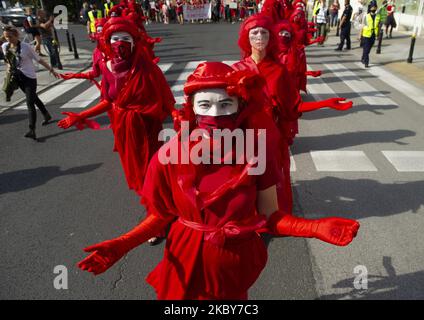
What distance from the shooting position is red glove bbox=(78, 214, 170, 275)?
5.76 feet

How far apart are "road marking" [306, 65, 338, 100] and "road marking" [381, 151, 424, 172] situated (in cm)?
326

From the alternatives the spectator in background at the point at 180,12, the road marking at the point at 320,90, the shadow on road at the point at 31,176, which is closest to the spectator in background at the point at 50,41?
the shadow on road at the point at 31,176

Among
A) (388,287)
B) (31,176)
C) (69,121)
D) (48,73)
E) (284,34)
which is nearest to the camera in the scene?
(388,287)

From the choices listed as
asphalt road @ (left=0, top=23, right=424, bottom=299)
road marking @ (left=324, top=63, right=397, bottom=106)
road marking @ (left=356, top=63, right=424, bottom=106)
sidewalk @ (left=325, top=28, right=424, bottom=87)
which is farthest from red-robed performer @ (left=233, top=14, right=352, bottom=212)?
sidewalk @ (left=325, top=28, right=424, bottom=87)

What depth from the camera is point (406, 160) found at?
5.43 meters

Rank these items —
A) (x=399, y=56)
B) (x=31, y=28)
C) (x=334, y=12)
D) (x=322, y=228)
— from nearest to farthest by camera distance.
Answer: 1. (x=322, y=228)
2. (x=399, y=56)
3. (x=31, y=28)
4. (x=334, y=12)

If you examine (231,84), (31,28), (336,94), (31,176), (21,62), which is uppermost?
(231,84)

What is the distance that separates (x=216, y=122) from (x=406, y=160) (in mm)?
4632

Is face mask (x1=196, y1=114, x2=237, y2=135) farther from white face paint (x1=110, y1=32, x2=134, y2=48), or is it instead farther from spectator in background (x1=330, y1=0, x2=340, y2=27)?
spectator in background (x1=330, y1=0, x2=340, y2=27)

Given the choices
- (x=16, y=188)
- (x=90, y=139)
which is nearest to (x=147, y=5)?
(x=90, y=139)

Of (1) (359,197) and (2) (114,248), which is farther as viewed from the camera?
(1) (359,197)

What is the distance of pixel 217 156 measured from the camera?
189 centimetres

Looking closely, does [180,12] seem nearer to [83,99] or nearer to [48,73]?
[48,73]

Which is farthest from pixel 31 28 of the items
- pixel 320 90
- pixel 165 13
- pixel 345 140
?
pixel 165 13
